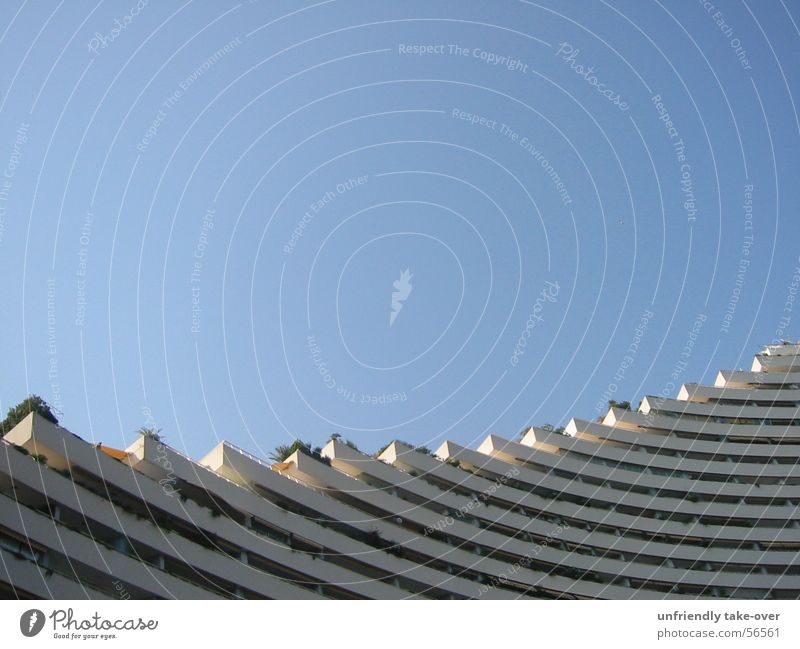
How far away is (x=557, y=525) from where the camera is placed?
59.4m

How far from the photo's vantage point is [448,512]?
181ft

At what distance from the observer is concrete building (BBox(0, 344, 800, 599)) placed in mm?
31984
